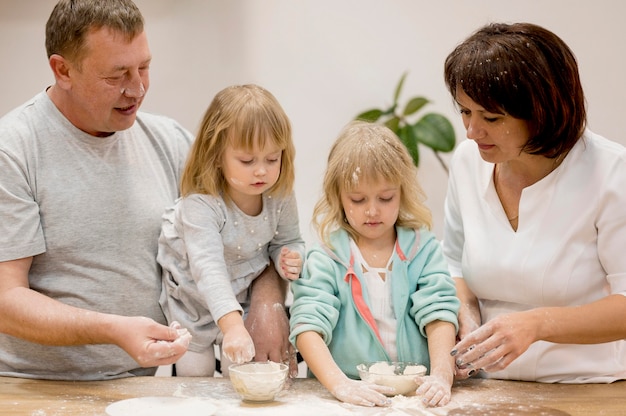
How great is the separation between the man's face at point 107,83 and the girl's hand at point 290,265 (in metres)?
0.52

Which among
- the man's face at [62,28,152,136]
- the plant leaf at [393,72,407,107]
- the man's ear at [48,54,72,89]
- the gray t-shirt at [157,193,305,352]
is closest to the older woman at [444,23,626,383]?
the gray t-shirt at [157,193,305,352]

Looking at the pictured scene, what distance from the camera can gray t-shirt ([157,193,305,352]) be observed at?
1.96m

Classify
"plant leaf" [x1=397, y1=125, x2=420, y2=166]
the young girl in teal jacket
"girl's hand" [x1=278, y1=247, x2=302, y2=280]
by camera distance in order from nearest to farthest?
the young girl in teal jacket, "girl's hand" [x1=278, y1=247, x2=302, y2=280], "plant leaf" [x1=397, y1=125, x2=420, y2=166]

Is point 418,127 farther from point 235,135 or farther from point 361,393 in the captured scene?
point 361,393

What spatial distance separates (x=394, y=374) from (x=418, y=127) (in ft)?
5.93

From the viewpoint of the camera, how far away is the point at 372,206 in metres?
1.89

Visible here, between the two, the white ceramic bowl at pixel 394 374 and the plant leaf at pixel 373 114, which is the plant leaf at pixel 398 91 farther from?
the white ceramic bowl at pixel 394 374

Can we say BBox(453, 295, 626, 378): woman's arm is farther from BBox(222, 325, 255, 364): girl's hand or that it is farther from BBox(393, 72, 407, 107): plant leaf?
BBox(393, 72, 407, 107): plant leaf

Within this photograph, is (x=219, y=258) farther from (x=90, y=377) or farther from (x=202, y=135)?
(x=90, y=377)

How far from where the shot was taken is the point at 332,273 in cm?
194

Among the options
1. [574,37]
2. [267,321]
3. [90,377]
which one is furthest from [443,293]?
[574,37]

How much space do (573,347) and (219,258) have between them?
89 cm

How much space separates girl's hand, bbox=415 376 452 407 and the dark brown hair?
58 centimetres

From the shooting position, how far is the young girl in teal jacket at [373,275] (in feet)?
6.17
